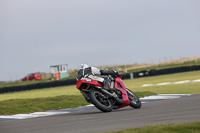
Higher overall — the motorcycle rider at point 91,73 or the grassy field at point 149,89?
the motorcycle rider at point 91,73

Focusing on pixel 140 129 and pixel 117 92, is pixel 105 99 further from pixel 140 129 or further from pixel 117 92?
pixel 140 129

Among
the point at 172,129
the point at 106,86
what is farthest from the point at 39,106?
the point at 172,129

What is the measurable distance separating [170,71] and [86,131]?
36.4m

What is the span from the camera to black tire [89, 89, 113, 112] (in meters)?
10.9

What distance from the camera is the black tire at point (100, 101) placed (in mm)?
10898

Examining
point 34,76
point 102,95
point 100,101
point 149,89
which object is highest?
point 102,95

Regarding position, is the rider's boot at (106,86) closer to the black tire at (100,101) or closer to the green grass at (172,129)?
the black tire at (100,101)

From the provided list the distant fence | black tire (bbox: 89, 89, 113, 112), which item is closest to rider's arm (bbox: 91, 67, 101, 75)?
black tire (bbox: 89, 89, 113, 112)

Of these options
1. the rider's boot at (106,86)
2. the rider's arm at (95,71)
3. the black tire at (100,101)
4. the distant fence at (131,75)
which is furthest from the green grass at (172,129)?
the distant fence at (131,75)

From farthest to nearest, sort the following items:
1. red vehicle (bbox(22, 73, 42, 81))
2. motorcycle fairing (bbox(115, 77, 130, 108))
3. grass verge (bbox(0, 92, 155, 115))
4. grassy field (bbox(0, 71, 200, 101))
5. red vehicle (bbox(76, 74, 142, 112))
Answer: red vehicle (bbox(22, 73, 42, 81)) < grassy field (bbox(0, 71, 200, 101)) < grass verge (bbox(0, 92, 155, 115)) < motorcycle fairing (bbox(115, 77, 130, 108)) < red vehicle (bbox(76, 74, 142, 112))

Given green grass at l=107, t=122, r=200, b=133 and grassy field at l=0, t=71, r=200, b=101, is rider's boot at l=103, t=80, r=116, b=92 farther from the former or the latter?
grassy field at l=0, t=71, r=200, b=101

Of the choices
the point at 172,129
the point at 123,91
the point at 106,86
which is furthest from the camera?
the point at 123,91

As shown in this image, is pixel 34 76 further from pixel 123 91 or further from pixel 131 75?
pixel 123 91

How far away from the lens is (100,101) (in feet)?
36.9
